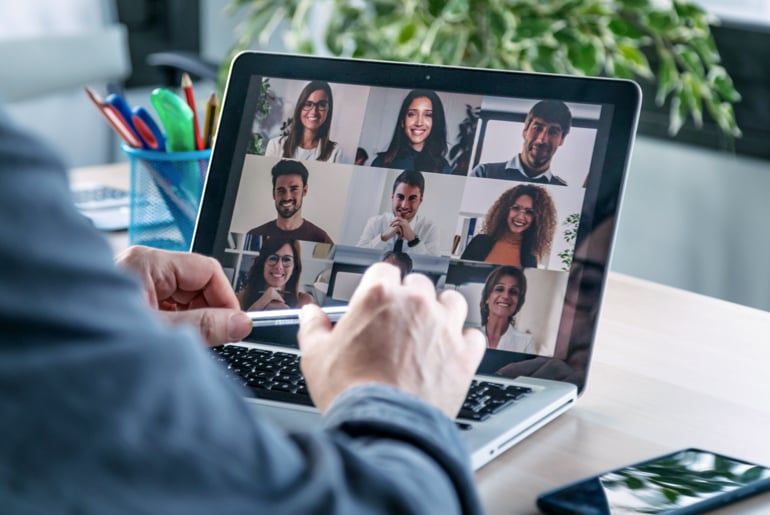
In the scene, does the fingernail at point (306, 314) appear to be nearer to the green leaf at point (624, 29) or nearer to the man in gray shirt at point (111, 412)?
the man in gray shirt at point (111, 412)

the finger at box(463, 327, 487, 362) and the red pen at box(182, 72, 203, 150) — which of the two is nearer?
the finger at box(463, 327, 487, 362)

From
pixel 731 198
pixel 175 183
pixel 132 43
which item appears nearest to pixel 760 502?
pixel 175 183

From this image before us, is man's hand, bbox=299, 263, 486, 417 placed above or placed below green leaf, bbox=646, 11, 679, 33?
below

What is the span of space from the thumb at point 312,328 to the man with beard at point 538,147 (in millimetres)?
214

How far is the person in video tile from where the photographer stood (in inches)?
30.8

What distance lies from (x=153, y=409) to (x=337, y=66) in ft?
1.87

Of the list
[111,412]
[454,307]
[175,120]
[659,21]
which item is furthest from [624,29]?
[111,412]

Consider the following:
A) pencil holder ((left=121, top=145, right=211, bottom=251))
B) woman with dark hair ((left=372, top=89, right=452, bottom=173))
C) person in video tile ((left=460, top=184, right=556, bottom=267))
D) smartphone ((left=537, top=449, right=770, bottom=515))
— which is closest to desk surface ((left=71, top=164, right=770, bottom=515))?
smartphone ((left=537, top=449, right=770, bottom=515))

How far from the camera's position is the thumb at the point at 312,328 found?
2.08ft

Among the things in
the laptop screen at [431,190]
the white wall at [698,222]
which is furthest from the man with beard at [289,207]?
the white wall at [698,222]

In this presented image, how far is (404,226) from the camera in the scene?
2.69ft

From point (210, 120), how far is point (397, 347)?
53 centimetres

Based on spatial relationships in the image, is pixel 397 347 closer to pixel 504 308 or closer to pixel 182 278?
pixel 504 308

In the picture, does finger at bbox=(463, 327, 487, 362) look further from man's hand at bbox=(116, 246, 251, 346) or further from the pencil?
the pencil
